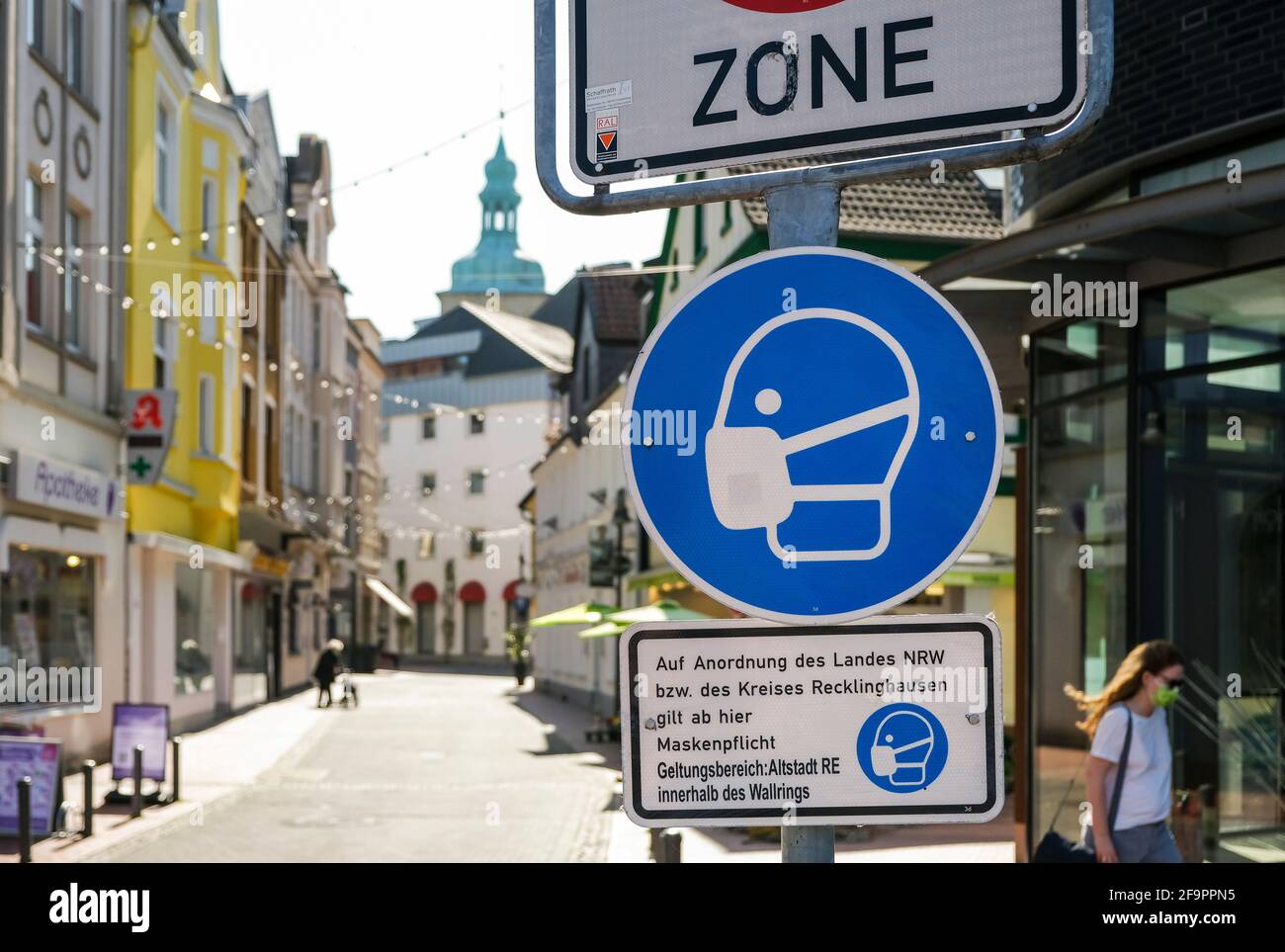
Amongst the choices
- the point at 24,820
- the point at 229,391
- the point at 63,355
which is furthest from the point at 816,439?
the point at 229,391

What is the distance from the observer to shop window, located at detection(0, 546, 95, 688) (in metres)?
17.2

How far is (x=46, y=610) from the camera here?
18.4 meters

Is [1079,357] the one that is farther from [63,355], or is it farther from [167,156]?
[167,156]

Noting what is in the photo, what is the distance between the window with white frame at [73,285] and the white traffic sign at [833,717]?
700 inches

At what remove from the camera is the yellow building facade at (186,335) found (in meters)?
22.0

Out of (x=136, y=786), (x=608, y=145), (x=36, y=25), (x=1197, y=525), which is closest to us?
(x=608, y=145)

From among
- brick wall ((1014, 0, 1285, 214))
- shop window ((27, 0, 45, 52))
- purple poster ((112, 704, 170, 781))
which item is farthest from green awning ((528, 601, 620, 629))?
brick wall ((1014, 0, 1285, 214))

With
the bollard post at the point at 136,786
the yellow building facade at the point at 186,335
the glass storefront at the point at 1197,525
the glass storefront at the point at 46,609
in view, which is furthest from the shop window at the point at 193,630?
the glass storefront at the point at 1197,525

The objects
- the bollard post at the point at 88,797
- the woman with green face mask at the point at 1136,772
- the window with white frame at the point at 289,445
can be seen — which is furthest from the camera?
the window with white frame at the point at 289,445

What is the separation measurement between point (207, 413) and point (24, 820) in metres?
17.1

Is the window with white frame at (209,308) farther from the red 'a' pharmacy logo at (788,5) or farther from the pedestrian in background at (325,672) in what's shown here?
the red 'a' pharmacy logo at (788,5)

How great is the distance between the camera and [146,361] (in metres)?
22.3

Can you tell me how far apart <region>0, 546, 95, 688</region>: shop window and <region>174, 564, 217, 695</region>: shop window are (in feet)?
17.2
